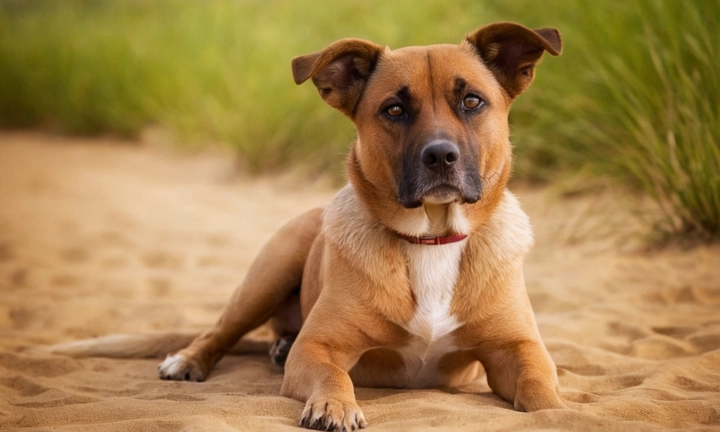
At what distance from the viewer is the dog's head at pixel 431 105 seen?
153 inches

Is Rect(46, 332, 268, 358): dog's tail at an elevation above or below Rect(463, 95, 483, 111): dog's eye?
below

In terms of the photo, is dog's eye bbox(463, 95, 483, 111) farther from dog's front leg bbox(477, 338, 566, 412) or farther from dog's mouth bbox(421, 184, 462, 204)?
dog's front leg bbox(477, 338, 566, 412)

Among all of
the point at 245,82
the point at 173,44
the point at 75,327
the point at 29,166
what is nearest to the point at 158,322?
the point at 75,327

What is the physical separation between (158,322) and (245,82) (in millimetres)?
7469

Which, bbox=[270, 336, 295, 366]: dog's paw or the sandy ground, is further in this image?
bbox=[270, 336, 295, 366]: dog's paw

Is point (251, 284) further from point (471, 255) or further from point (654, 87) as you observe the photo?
point (654, 87)

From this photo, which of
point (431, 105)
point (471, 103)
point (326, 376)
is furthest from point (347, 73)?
point (326, 376)

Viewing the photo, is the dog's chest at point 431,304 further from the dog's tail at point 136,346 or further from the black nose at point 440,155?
the dog's tail at point 136,346

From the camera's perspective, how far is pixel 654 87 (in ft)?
23.6

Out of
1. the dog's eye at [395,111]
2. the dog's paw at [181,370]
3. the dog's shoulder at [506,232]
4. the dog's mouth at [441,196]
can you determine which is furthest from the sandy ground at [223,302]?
the dog's eye at [395,111]

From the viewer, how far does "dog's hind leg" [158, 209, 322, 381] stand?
5047 millimetres

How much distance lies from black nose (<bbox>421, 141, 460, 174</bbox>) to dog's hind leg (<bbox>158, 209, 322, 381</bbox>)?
1.50 metres

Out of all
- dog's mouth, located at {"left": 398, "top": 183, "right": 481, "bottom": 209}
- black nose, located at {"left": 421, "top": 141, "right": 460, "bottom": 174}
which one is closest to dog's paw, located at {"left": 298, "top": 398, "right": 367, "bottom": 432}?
dog's mouth, located at {"left": 398, "top": 183, "right": 481, "bottom": 209}

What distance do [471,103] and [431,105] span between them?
205 millimetres
